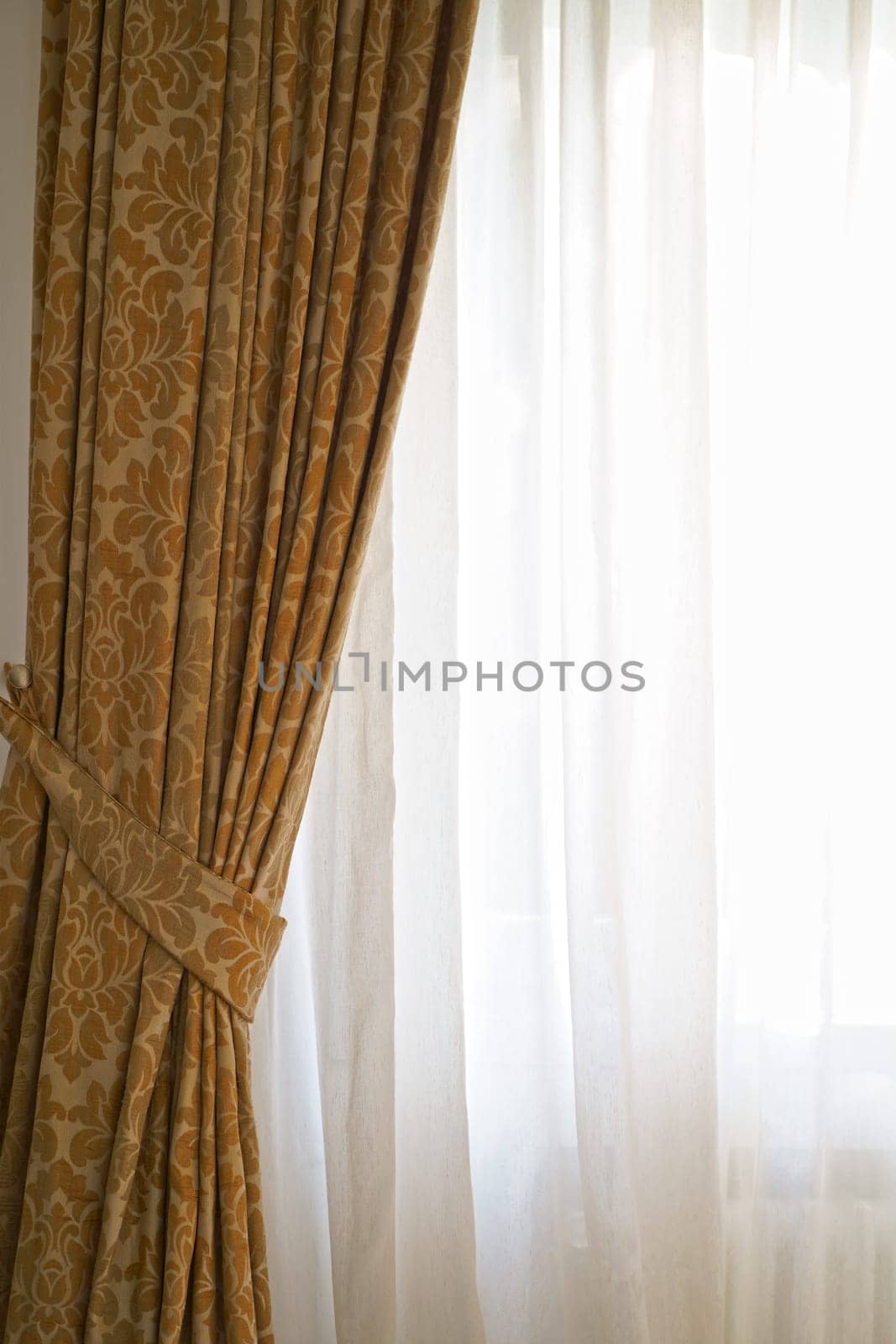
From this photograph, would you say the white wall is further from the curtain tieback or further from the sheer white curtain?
the sheer white curtain

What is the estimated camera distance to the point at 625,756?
1497 millimetres

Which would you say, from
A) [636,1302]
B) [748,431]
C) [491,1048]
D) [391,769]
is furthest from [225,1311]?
[748,431]

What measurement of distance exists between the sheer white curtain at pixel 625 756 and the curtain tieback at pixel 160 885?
16 centimetres

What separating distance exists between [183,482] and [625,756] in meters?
0.76

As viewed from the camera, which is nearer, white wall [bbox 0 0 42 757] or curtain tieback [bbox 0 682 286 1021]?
curtain tieback [bbox 0 682 286 1021]

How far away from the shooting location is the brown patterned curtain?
133 centimetres

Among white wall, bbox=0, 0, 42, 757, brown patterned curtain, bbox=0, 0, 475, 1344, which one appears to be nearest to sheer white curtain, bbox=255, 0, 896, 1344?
brown patterned curtain, bbox=0, 0, 475, 1344

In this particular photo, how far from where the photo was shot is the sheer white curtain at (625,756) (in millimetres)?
1468

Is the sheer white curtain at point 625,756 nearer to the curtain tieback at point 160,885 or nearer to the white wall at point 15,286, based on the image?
the curtain tieback at point 160,885

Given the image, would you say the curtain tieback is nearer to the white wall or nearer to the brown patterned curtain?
the brown patterned curtain

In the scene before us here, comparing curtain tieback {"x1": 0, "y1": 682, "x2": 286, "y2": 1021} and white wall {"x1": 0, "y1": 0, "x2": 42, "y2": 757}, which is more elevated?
white wall {"x1": 0, "y1": 0, "x2": 42, "y2": 757}

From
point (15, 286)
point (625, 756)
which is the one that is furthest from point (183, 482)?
point (625, 756)

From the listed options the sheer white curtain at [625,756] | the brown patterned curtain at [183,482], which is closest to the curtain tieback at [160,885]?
the brown patterned curtain at [183,482]

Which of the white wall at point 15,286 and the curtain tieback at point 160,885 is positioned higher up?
the white wall at point 15,286
